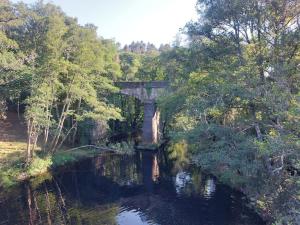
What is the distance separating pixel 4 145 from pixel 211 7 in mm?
22500

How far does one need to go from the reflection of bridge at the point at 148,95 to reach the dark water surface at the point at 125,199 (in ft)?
35.3

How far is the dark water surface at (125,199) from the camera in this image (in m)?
17.5

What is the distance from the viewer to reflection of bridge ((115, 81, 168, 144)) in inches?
1544

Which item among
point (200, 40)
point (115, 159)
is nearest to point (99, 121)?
point (115, 159)

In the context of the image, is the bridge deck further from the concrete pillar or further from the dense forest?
the dense forest

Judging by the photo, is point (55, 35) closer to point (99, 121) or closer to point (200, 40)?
point (99, 121)

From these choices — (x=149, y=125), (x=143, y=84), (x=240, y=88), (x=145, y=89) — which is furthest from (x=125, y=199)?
(x=143, y=84)

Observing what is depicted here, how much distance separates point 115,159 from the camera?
109ft

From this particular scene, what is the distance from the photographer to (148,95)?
39.7 meters

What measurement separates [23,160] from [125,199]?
10.4m

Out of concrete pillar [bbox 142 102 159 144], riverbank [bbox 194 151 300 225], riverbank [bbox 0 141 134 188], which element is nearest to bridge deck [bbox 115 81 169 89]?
concrete pillar [bbox 142 102 159 144]

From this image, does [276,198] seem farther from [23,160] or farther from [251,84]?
[23,160]

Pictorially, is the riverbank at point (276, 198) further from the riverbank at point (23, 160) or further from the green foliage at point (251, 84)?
the riverbank at point (23, 160)

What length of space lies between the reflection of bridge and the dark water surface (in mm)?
10761
